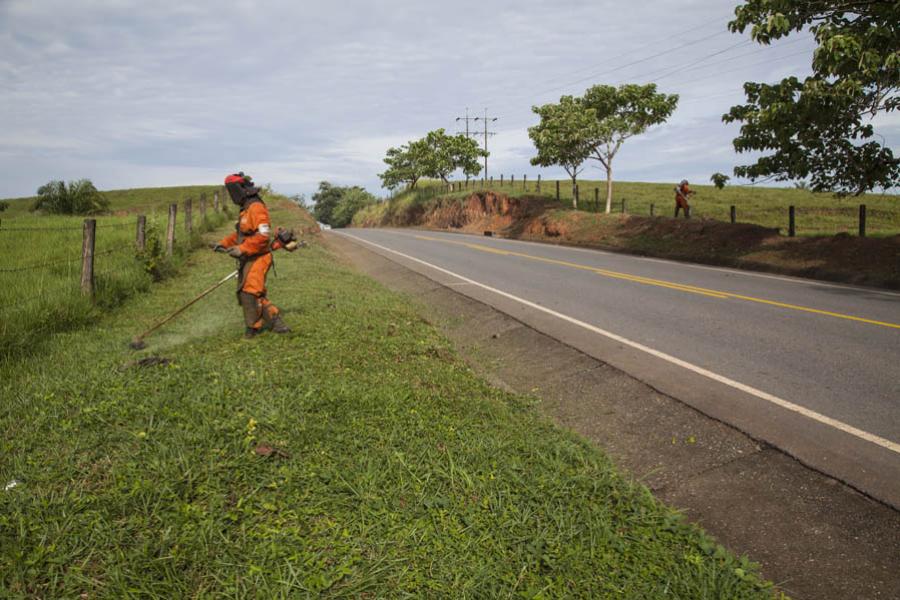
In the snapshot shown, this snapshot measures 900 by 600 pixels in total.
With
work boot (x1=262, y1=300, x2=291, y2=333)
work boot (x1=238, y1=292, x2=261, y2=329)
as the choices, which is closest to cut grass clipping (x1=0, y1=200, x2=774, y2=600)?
work boot (x1=238, y1=292, x2=261, y2=329)

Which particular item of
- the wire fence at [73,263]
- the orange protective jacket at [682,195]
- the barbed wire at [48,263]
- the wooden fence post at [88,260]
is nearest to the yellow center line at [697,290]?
the wire fence at [73,263]

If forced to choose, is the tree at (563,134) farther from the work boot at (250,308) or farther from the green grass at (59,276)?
the work boot at (250,308)

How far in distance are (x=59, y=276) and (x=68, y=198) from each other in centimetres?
2998

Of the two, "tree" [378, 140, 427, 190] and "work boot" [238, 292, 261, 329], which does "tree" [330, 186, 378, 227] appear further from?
"work boot" [238, 292, 261, 329]

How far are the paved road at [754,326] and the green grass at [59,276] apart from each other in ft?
22.2

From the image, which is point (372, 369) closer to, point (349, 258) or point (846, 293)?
point (846, 293)

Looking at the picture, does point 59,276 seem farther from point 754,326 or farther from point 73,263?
point 754,326

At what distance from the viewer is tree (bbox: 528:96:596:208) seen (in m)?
33.6

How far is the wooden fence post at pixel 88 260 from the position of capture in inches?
337

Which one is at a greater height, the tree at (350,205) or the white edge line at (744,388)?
the tree at (350,205)

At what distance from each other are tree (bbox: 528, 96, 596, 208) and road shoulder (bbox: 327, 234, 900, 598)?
29143 mm

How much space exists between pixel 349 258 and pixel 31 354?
50.1 ft

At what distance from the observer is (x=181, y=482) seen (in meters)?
3.43

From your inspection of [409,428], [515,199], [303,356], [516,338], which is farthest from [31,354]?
[515,199]
